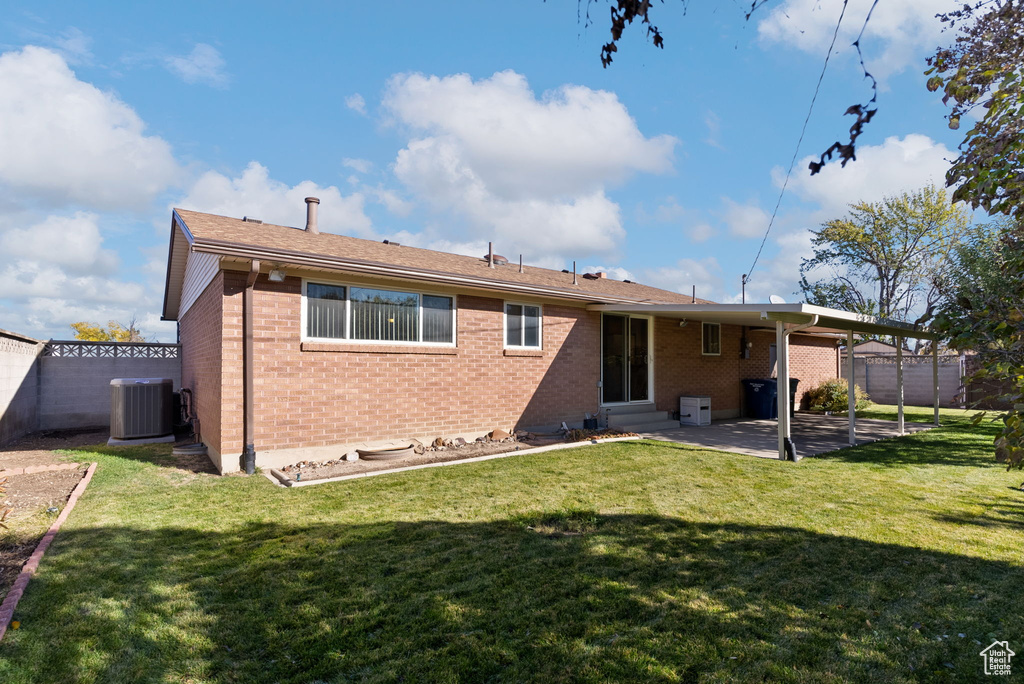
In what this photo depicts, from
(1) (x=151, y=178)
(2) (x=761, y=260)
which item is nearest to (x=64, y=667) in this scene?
(2) (x=761, y=260)

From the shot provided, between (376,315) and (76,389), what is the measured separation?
9.81 meters

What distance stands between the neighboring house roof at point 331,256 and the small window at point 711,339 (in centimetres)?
260

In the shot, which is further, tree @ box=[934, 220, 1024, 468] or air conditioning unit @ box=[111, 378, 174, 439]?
air conditioning unit @ box=[111, 378, 174, 439]

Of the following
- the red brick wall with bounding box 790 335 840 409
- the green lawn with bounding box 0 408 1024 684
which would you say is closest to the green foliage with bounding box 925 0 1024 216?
the green lawn with bounding box 0 408 1024 684

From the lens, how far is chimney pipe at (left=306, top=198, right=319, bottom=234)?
10742mm

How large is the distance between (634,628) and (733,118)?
364 centimetres

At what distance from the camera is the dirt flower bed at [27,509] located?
13.4 ft

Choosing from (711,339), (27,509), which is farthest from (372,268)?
(711,339)

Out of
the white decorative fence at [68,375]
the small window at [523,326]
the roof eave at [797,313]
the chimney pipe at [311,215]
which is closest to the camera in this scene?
the roof eave at [797,313]

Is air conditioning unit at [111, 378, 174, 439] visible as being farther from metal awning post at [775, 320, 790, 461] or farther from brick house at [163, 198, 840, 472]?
metal awning post at [775, 320, 790, 461]

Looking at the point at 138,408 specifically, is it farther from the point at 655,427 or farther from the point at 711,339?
the point at 711,339

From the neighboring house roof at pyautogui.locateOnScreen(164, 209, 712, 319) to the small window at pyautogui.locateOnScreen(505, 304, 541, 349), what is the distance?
0.55 m

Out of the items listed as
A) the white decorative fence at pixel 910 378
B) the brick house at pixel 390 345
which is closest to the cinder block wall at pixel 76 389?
the brick house at pixel 390 345

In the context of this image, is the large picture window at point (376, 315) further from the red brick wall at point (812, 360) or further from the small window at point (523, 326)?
the red brick wall at point (812, 360)
